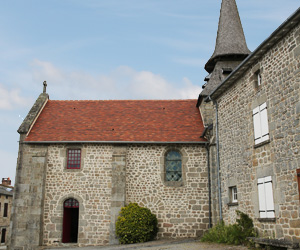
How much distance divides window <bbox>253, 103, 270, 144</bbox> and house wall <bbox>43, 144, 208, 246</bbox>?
18.2 ft

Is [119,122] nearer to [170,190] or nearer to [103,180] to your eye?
[103,180]

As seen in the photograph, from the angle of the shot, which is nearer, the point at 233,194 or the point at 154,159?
the point at 233,194

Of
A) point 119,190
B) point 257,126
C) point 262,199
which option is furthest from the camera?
point 119,190

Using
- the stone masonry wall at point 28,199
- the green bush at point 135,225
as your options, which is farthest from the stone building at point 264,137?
the stone masonry wall at point 28,199

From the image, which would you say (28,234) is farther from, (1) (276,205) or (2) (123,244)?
(1) (276,205)

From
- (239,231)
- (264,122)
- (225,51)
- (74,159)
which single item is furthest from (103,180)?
(225,51)

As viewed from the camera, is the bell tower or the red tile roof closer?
the red tile roof

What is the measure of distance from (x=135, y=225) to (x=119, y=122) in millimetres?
5787

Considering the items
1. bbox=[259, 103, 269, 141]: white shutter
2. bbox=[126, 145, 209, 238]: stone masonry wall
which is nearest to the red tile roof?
bbox=[126, 145, 209, 238]: stone masonry wall

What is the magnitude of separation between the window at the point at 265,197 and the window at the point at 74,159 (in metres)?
9.09

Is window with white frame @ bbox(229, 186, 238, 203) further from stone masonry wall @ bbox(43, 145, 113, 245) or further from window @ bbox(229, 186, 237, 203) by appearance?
stone masonry wall @ bbox(43, 145, 113, 245)

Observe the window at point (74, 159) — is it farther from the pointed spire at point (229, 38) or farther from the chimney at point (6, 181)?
the chimney at point (6, 181)

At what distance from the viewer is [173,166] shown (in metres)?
16.5

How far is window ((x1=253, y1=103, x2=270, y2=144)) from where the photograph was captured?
1051cm
